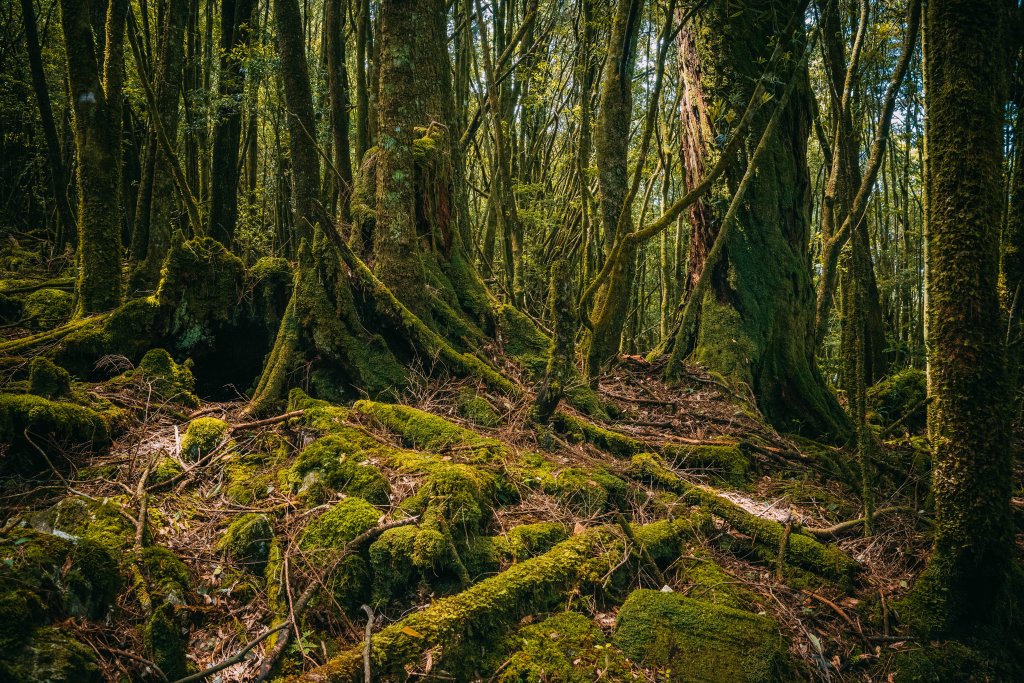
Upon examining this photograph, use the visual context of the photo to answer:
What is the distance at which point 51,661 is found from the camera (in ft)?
6.63

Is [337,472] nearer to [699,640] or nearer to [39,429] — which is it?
[39,429]

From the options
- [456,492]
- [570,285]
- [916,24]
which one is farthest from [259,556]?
[916,24]

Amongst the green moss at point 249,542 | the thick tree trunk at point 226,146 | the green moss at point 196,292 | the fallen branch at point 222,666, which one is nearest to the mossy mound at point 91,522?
the green moss at point 249,542

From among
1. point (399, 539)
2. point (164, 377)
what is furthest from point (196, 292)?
point (399, 539)

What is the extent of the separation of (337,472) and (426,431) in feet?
2.61

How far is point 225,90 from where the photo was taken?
9820 millimetres

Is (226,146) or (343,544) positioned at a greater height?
(226,146)

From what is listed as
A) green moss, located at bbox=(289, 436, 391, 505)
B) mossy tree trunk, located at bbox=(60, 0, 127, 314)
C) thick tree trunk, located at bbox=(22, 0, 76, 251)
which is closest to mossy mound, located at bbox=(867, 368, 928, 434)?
green moss, located at bbox=(289, 436, 391, 505)

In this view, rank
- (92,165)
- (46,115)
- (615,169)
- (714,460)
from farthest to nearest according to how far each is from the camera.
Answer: (46,115), (615,169), (92,165), (714,460)

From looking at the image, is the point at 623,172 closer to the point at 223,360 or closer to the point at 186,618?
the point at 223,360

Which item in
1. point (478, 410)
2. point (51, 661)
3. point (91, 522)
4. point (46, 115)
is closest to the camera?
point (51, 661)

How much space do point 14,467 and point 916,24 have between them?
23.2 ft

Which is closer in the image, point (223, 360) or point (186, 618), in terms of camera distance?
point (186, 618)

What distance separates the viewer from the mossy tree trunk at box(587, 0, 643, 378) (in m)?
5.70
